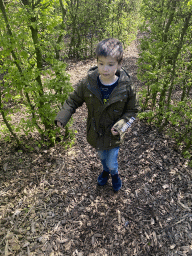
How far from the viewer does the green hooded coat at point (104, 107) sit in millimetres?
2094

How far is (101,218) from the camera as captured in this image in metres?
2.78

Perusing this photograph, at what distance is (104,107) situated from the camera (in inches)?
84.4

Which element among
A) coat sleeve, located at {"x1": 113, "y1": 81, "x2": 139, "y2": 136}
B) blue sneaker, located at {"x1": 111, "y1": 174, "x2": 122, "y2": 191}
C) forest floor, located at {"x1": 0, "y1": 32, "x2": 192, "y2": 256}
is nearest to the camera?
coat sleeve, located at {"x1": 113, "y1": 81, "x2": 139, "y2": 136}

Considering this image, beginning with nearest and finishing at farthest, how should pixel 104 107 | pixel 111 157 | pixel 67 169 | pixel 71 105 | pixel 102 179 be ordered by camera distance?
pixel 104 107 < pixel 71 105 < pixel 111 157 < pixel 102 179 < pixel 67 169

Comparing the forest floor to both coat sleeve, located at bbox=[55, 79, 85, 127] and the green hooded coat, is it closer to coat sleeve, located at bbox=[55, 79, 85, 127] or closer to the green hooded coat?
the green hooded coat

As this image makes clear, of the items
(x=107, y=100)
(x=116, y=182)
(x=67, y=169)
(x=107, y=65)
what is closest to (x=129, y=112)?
(x=107, y=100)

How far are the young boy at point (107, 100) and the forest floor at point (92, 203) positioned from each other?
122cm

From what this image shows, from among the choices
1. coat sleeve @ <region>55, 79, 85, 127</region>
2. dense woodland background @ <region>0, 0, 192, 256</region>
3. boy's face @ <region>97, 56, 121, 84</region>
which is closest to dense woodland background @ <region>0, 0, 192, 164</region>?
dense woodland background @ <region>0, 0, 192, 256</region>

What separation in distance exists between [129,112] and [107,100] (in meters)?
0.34

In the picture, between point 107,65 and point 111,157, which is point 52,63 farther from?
point 111,157

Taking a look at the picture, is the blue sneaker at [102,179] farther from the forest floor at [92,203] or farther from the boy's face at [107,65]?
the boy's face at [107,65]

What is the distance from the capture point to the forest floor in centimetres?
246

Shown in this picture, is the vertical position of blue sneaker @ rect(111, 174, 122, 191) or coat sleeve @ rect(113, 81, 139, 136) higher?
coat sleeve @ rect(113, 81, 139, 136)

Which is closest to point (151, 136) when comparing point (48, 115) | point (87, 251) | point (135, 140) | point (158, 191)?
point (135, 140)
